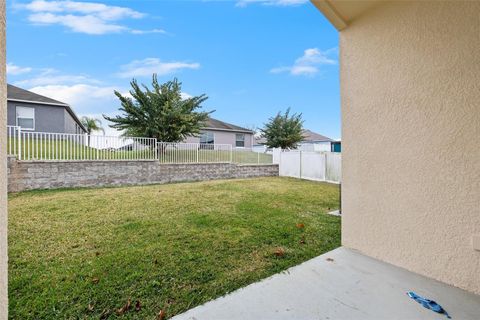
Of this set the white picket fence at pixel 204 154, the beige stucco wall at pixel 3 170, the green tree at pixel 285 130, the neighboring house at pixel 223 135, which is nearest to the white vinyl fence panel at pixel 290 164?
the white picket fence at pixel 204 154

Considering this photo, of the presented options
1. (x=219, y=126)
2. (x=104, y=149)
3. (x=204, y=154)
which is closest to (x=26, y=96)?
(x=104, y=149)

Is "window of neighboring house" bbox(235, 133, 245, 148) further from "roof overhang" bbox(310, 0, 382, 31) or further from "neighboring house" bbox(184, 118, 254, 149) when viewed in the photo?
"roof overhang" bbox(310, 0, 382, 31)

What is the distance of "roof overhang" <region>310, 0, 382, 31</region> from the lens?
258 cm

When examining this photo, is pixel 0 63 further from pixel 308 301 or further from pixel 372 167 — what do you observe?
pixel 372 167

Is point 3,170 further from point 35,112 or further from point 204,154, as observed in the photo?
point 35,112

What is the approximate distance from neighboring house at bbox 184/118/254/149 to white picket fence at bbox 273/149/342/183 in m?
7.82

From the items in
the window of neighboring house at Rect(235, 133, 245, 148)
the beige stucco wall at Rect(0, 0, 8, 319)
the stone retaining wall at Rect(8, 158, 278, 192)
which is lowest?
the stone retaining wall at Rect(8, 158, 278, 192)

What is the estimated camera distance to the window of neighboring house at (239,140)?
2120cm

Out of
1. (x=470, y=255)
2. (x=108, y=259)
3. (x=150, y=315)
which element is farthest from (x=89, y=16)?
(x=470, y=255)

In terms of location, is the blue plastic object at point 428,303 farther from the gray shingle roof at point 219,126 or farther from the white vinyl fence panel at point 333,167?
the gray shingle roof at point 219,126

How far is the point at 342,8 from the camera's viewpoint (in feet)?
8.70

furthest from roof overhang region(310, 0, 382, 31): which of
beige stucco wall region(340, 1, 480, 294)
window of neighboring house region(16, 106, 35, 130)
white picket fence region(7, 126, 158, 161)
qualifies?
window of neighboring house region(16, 106, 35, 130)

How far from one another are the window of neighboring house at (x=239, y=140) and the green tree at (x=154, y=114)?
31.1ft

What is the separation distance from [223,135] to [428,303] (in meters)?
18.8
